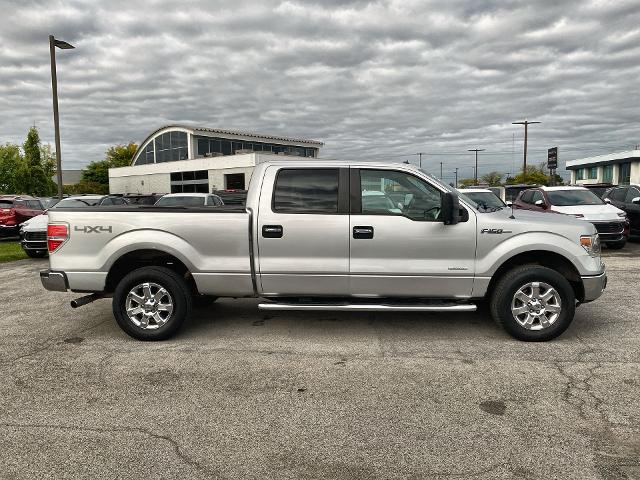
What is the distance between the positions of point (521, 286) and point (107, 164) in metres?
94.8

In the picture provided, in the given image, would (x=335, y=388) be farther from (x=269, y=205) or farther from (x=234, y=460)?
(x=269, y=205)

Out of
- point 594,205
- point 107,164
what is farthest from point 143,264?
point 107,164

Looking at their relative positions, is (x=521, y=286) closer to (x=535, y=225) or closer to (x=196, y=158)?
(x=535, y=225)

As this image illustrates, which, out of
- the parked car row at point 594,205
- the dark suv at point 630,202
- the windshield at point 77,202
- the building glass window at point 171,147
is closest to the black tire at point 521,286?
the parked car row at point 594,205

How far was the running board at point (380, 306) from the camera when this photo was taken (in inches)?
198

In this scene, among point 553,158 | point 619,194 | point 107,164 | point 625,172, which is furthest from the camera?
point 107,164

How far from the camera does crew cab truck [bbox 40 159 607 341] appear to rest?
16.6ft

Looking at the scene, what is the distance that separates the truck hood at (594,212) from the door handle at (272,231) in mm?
9201

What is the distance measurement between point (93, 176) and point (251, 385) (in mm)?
92707

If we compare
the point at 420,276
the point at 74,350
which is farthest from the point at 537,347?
the point at 74,350

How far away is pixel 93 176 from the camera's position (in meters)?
87.1

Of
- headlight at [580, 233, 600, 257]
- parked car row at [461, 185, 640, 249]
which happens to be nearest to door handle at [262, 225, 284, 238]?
headlight at [580, 233, 600, 257]

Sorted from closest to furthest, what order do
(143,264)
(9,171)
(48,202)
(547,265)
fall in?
(547,265)
(143,264)
(48,202)
(9,171)

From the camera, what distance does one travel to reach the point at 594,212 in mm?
11859
